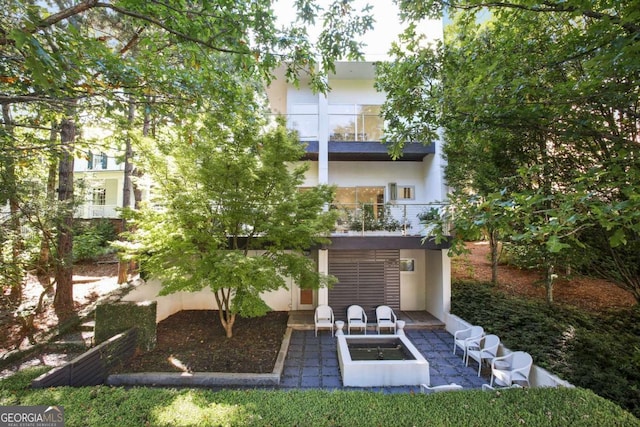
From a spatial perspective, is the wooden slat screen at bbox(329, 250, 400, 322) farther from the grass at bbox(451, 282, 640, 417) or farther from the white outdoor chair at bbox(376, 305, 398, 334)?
the grass at bbox(451, 282, 640, 417)

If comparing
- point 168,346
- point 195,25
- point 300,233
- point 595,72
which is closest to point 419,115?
point 595,72

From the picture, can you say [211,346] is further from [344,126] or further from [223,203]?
[344,126]

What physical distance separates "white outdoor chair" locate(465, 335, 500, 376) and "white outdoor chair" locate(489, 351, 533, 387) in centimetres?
25

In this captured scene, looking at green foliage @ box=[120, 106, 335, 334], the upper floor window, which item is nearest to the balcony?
the upper floor window

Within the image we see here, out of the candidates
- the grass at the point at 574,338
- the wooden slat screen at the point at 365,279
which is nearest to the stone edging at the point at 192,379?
the wooden slat screen at the point at 365,279

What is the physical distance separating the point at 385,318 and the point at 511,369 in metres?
3.69

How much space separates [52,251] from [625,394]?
480 inches

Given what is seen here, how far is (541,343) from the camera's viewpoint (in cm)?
580

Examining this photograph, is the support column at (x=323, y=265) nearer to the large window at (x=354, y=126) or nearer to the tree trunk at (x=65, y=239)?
the large window at (x=354, y=126)

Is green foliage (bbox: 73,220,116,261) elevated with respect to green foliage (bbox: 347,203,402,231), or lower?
lower

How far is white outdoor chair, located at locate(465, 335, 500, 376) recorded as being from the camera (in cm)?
608

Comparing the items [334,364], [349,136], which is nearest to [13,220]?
[334,364]

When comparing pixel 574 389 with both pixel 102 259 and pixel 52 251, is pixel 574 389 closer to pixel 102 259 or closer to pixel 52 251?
pixel 52 251

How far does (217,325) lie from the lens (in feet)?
28.9
